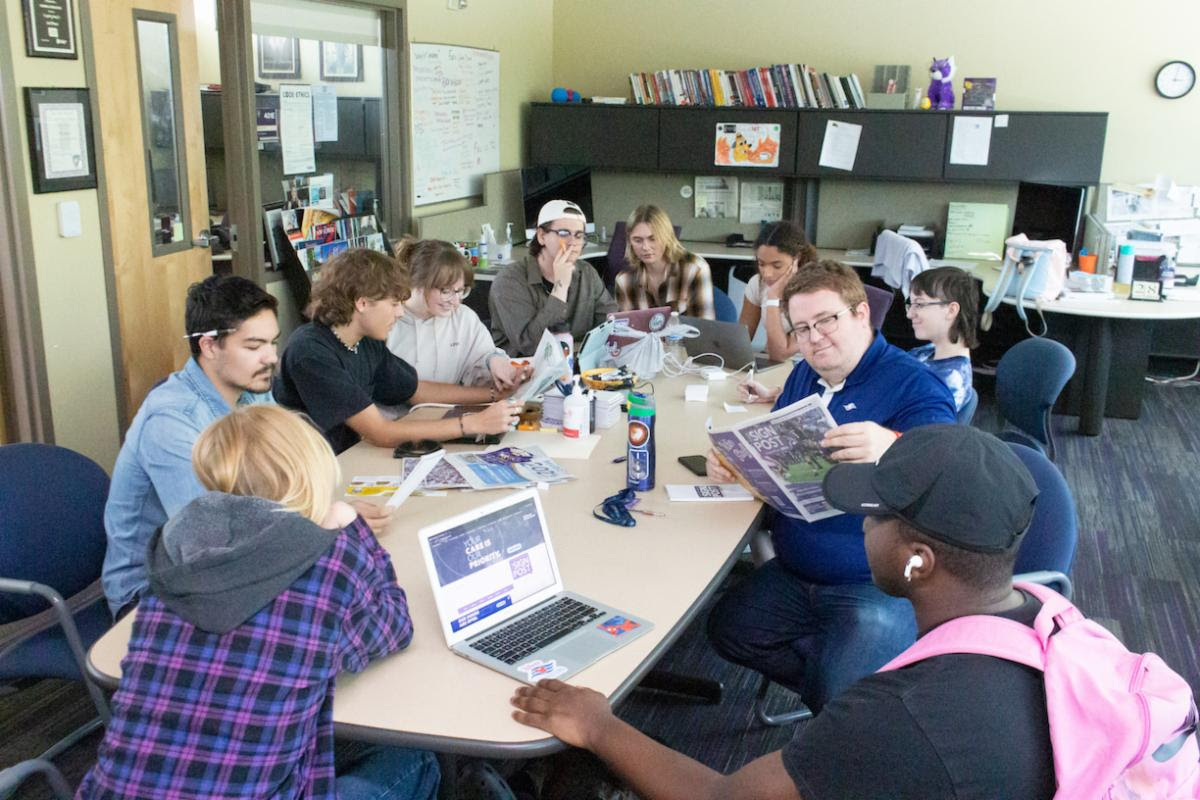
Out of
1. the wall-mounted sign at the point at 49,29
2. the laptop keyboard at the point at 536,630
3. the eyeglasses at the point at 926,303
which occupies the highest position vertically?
the wall-mounted sign at the point at 49,29

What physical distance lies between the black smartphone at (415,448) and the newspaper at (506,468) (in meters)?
0.08

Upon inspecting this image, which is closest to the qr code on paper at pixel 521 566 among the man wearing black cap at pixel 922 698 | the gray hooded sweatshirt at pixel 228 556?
the man wearing black cap at pixel 922 698

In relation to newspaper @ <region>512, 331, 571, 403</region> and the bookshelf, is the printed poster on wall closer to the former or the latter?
the bookshelf

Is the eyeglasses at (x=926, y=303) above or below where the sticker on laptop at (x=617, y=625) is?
above

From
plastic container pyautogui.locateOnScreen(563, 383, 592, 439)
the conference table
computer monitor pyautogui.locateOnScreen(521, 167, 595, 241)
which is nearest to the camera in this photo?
the conference table

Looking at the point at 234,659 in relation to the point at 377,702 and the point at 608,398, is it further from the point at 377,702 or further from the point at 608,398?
the point at 608,398

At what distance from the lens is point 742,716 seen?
293 cm

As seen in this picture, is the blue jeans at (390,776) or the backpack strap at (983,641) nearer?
the backpack strap at (983,641)

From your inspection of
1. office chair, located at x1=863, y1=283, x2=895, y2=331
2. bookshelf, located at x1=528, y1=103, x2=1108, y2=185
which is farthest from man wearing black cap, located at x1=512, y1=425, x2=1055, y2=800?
bookshelf, located at x1=528, y1=103, x2=1108, y2=185

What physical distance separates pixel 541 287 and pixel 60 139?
172 centimetres

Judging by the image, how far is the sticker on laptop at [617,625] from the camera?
74.8 inches

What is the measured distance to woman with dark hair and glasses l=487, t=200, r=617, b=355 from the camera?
3973 millimetres

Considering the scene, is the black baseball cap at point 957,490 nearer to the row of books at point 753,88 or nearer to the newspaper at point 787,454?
the newspaper at point 787,454

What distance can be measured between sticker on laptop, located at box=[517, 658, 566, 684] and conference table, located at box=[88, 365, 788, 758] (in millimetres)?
33
